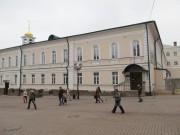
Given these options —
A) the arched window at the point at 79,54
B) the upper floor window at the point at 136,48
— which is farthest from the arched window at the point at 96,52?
the upper floor window at the point at 136,48

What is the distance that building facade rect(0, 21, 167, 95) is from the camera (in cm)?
2241

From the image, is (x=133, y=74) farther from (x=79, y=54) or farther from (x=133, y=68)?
(x=79, y=54)

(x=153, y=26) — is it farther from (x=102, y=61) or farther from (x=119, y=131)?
(x=119, y=131)

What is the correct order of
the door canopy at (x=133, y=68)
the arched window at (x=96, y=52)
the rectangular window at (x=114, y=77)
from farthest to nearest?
the arched window at (x=96, y=52), the rectangular window at (x=114, y=77), the door canopy at (x=133, y=68)

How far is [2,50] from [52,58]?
1464cm

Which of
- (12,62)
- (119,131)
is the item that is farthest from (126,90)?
(12,62)

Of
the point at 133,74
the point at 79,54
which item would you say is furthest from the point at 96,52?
the point at 133,74

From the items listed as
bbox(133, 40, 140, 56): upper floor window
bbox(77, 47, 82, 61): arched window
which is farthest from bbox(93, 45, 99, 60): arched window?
bbox(133, 40, 140, 56): upper floor window

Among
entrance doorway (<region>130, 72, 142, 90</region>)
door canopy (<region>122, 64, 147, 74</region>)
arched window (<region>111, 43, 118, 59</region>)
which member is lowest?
entrance doorway (<region>130, 72, 142, 90</region>)

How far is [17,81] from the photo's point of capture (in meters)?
34.6

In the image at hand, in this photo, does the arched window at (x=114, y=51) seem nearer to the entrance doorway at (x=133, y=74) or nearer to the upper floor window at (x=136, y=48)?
the upper floor window at (x=136, y=48)

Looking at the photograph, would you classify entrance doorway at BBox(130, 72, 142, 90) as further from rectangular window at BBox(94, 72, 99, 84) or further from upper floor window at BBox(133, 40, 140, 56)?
rectangular window at BBox(94, 72, 99, 84)

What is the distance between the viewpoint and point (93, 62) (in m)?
25.8

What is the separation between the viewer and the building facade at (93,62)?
22.4 metres
